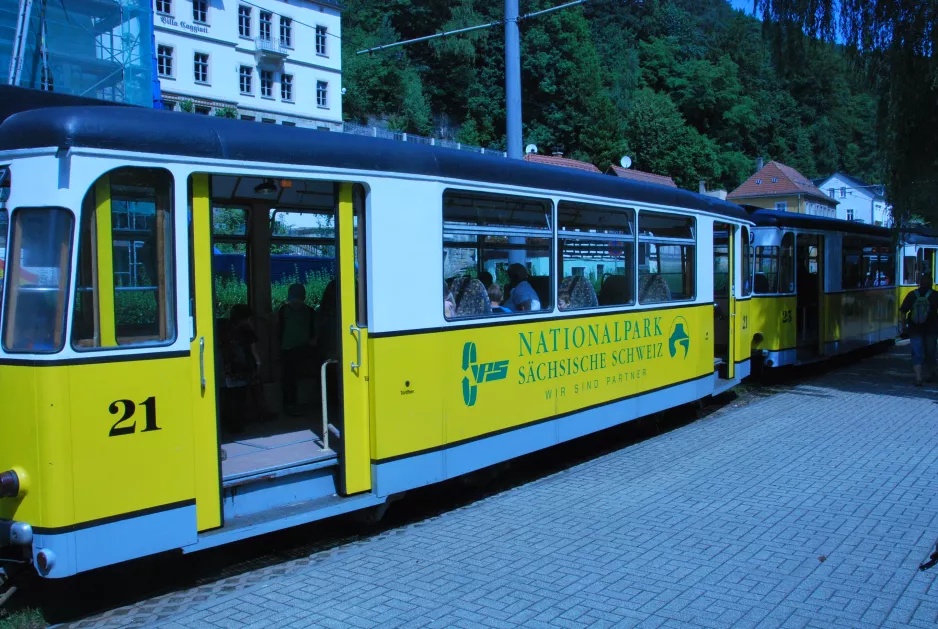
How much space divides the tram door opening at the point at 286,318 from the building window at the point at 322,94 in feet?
178

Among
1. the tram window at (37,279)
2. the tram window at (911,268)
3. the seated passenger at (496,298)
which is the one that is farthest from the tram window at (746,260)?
the tram window at (911,268)

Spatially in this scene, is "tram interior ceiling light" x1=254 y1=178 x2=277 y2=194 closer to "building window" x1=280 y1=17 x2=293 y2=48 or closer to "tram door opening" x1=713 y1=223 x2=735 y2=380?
"tram door opening" x1=713 y1=223 x2=735 y2=380

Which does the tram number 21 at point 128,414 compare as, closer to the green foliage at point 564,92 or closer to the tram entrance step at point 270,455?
the tram entrance step at point 270,455

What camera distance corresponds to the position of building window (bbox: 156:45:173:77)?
160 ft

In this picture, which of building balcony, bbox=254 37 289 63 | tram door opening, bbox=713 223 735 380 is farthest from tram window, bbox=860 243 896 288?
building balcony, bbox=254 37 289 63

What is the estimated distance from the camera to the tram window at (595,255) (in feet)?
25.4

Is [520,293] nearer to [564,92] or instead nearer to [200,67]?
[200,67]

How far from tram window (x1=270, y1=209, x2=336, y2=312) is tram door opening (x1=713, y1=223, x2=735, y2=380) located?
6267 mm

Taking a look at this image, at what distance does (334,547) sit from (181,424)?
69.4 inches

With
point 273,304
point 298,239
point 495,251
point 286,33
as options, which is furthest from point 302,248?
point 286,33

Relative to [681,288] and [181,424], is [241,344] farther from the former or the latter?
[681,288]

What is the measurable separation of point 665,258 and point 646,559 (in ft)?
16.4

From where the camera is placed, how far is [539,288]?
7512 mm

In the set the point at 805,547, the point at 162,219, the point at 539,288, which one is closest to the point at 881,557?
the point at 805,547
